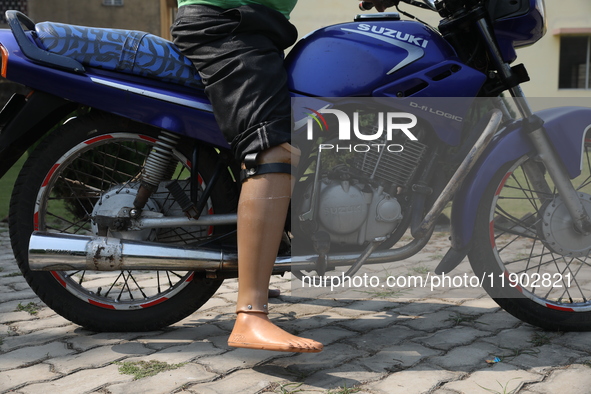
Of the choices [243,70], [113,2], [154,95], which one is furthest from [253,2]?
[113,2]

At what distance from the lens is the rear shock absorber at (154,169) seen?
268 cm

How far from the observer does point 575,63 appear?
642 inches

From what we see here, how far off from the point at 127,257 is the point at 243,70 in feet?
2.84

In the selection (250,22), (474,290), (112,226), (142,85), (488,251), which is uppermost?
(250,22)

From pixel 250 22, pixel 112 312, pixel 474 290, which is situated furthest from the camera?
pixel 474 290

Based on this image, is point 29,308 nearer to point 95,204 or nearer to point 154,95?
point 95,204

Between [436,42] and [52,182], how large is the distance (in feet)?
5.44

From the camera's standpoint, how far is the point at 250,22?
2453 millimetres

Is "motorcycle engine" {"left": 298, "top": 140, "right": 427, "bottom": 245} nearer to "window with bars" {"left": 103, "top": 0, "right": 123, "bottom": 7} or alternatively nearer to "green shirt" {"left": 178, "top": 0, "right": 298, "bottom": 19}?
"green shirt" {"left": 178, "top": 0, "right": 298, "bottom": 19}

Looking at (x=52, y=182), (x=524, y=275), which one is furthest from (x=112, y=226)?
(x=524, y=275)

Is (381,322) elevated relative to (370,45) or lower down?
lower down

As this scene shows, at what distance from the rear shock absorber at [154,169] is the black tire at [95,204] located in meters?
0.05

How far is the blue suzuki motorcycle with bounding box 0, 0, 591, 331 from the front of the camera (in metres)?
2.58

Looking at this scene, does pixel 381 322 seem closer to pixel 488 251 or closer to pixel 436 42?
pixel 488 251
